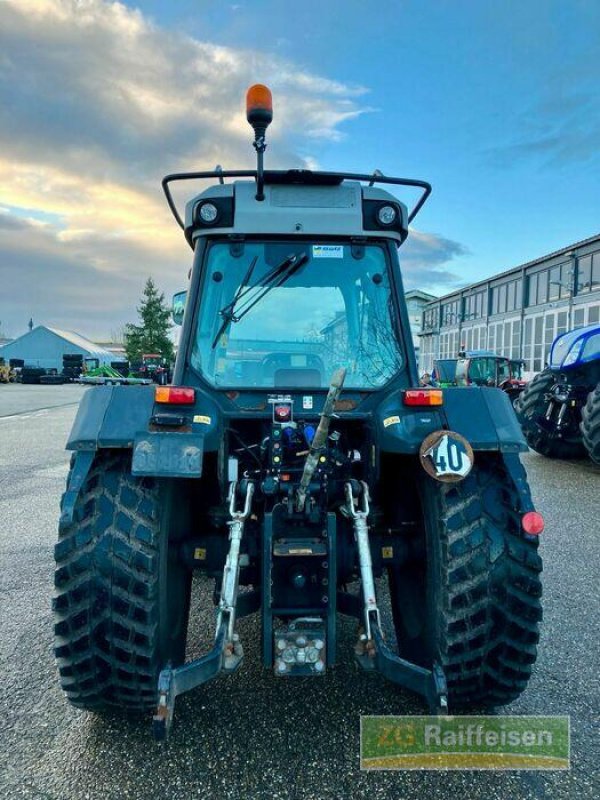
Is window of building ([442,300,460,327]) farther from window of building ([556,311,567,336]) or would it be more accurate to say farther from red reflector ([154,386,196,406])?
red reflector ([154,386,196,406])

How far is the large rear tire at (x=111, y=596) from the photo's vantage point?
231 centimetres

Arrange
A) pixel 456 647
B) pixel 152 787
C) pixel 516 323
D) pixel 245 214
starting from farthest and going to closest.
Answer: pixel 516 323
pixel 245 214
pixel 456 647
pixel 152 787

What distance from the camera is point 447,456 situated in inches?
91.2

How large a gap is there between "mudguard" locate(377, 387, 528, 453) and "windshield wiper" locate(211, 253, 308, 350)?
867 millimetres

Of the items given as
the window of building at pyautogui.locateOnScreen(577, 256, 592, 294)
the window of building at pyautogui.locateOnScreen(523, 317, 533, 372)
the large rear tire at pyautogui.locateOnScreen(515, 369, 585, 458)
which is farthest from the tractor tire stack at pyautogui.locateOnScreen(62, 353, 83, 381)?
the large rear tire at pyautogui.locateOnScreen(515, 369, 585, 458)

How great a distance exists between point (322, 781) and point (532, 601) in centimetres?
106

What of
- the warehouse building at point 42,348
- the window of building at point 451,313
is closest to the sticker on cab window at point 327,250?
the window of building at point 451,313

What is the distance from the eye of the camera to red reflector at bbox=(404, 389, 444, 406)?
2.51 metres

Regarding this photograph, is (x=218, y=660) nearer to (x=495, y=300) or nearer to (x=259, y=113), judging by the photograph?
(x=259, y=113)

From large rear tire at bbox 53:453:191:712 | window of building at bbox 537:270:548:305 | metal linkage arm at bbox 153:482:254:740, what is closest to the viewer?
metal linkage arm at bbox 153:482:254:740

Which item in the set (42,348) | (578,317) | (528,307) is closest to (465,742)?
(578,317)

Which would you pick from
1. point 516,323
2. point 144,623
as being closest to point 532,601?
point 144,623

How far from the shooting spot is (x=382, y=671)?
7.30ft

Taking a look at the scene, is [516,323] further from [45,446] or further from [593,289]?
[45,446]
